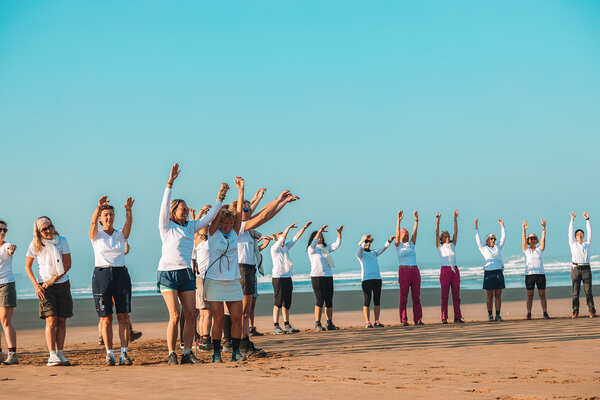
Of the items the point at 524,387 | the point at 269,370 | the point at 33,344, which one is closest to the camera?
the point at 524,387

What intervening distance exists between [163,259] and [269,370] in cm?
168

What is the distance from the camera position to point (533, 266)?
13805 millimetres

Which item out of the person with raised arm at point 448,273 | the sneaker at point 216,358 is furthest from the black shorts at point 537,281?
the sneaker at point 216,358

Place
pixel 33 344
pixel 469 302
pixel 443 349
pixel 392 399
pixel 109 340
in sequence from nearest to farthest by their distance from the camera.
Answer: pixel 392 399 → pixel 109 340 → pixel 443 349 → pixel 33 344 → pixel 469 302

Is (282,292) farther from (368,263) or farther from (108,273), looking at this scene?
(108,273)

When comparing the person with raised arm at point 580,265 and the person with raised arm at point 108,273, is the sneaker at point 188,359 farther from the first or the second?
the person with raised arm at point 580,265

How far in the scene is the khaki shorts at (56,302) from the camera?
7758 mm

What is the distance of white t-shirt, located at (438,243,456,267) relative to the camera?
13206 mm

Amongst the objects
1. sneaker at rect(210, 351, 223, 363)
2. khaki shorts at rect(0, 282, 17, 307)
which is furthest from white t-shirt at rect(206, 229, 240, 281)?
khaki shorts at rect(0, 282, 17, 307)

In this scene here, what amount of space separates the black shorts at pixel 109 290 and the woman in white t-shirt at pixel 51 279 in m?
0.54

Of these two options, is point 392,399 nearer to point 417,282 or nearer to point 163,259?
point 163,259

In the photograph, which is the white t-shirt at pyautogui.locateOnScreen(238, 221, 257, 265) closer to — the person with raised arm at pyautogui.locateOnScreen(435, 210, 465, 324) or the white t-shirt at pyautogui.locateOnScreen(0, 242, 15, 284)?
the white t-shirt at pyautogui.locateOnScreen(0, 242, 15, 284)

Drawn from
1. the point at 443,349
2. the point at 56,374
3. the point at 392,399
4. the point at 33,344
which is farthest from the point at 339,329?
the point at 392,399

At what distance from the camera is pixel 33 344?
11367 millimetres
